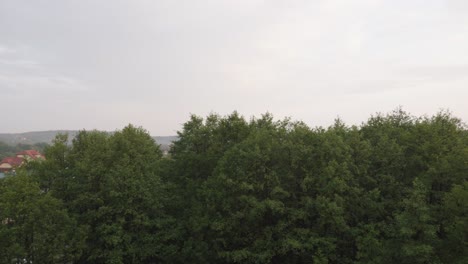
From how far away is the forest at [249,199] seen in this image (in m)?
21.4

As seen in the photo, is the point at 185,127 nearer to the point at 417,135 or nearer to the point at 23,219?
the point at 23,219

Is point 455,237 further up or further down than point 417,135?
further down

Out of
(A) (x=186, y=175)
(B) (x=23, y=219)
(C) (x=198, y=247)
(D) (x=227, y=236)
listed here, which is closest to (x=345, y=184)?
(D) (x=227, y=236)

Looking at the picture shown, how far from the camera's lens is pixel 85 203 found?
26109 millimetres

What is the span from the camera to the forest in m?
21.4

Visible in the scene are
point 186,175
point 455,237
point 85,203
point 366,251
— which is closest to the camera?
point 455,237

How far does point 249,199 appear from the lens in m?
22.4

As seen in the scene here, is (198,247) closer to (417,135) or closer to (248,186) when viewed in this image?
(248,186)

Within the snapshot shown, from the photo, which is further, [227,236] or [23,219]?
[227,236]

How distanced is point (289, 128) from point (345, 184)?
7.19 metres

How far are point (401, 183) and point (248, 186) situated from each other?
35.7ft

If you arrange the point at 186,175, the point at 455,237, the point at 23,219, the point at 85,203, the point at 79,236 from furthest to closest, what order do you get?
the point at 186,175
the point at 85,203
the point at 79,236
the point at 23,219
the point at 455,237

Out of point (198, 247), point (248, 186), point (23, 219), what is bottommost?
point (198, 247)

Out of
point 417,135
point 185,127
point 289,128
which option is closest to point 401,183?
point 417,135
